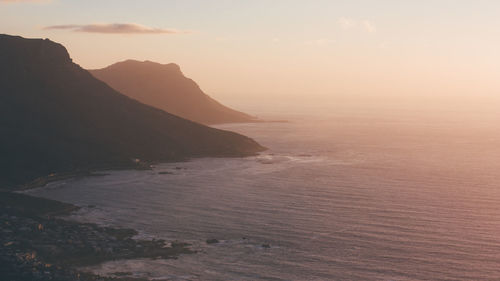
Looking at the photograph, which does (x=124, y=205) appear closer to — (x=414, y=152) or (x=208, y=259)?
(x=208, y=259)

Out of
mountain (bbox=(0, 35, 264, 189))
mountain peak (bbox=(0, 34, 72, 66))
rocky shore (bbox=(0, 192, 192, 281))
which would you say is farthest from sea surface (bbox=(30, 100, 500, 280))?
mountain peak (bbox=(0, 34, 72, 66))

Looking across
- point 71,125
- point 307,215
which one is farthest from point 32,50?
point 307,215

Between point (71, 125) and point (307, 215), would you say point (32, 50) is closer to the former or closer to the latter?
point (71, 125)

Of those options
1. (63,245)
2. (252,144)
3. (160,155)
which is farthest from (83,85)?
(63,245)

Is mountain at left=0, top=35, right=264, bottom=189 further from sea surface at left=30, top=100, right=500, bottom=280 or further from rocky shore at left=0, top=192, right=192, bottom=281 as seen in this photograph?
rocky shore at left=0, top=192, right=192, bottom=281

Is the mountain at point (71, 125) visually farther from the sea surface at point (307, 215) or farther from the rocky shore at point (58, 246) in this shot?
the rocky shore at point (58, 246)

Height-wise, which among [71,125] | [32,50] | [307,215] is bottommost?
[307,215]

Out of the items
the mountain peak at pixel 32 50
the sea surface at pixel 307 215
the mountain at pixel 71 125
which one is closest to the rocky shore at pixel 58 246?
the sea surface at pixel 307 215
